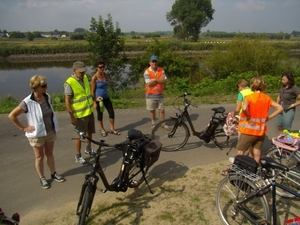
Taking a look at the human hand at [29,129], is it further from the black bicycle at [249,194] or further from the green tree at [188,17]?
the green tree at [188,17]

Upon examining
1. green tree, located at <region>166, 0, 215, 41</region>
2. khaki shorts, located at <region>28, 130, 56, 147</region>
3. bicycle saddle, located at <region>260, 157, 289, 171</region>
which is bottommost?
khaki shorts, located at <region>28, 130, 56, 147</region>

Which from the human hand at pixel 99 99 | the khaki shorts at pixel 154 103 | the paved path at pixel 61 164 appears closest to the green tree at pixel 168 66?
the paved path at pixel 61 164

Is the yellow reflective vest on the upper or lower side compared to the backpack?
upper

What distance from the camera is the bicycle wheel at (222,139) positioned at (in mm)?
5227

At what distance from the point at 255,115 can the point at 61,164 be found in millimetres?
3523

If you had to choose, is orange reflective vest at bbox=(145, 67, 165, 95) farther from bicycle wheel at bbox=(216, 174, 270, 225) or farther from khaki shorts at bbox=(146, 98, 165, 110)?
bicycle wheel at bbox=(216, 174, 270, 225)

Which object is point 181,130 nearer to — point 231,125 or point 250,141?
point 231,125

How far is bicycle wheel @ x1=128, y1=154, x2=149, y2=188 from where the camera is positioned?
11.7 ft

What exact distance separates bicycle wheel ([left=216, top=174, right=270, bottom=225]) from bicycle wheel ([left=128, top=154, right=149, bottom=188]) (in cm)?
118

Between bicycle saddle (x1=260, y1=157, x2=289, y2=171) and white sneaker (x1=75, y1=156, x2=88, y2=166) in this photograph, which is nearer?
bicycle saddle (x1=260, y1=157, x2=289, y2=171)

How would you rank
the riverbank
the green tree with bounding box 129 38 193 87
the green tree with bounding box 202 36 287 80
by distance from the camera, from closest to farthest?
1. the green tree with bounding box 202 36 287 80
2. the green tree with bounding box 129 38 193 87
3. the riverbank

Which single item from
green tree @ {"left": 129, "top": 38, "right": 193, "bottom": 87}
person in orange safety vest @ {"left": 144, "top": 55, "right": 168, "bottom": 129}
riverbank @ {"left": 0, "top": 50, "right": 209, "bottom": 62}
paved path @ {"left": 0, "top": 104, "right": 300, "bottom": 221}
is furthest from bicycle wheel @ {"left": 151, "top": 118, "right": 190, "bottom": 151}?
riverbank @ {"left": 0, "top": 50, "right": 209, "bottom": 62}

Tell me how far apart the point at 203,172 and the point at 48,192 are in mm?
2559

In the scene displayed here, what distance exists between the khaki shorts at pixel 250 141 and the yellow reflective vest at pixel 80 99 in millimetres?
2677
